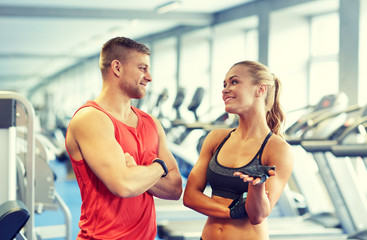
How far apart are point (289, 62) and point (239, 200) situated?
670 centimetres

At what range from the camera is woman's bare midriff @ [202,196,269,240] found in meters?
1.87

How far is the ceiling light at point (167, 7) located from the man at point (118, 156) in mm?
6800

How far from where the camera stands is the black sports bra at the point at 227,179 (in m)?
1.87

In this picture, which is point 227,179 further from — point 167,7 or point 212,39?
point 212,39

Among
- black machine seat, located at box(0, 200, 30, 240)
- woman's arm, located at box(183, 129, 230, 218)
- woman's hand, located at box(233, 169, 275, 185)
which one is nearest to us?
black machine seat, located at box(0, 200, 30, 240)

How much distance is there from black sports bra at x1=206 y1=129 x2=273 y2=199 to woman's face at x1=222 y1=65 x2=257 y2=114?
0.49 feet

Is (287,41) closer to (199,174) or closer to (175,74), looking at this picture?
(175,74)

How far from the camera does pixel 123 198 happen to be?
1.76 metres

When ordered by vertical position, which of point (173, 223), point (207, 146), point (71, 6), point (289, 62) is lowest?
point (173, 223)

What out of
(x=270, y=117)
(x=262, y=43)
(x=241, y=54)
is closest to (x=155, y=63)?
(x=241, y=54)

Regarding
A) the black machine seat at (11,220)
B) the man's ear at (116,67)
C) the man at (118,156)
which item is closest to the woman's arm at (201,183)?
the man at (118,156)

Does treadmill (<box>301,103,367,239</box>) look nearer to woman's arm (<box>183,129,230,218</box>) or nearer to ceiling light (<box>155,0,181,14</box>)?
woman's arm (<box>183,129,230,218</box>)

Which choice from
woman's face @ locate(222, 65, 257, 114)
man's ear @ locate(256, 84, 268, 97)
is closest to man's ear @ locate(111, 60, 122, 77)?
woman's face @ locate(222, 65, 257, 114)

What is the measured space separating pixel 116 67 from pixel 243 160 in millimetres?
573
